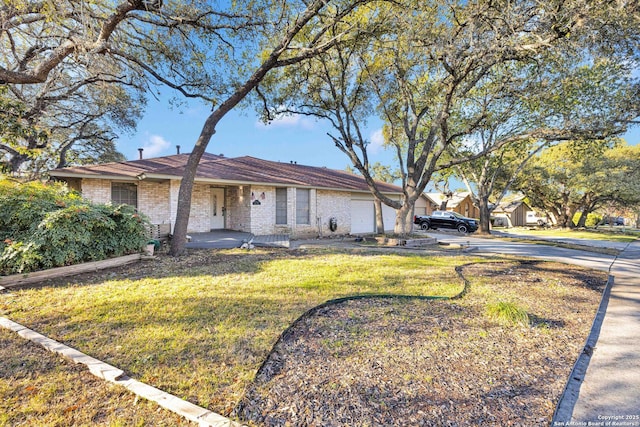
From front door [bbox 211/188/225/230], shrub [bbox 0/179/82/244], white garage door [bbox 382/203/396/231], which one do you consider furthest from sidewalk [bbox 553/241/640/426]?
white garage door [bbox 382/203/396/231]

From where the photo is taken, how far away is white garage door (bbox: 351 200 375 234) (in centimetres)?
1711

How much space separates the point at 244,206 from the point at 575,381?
1243cm

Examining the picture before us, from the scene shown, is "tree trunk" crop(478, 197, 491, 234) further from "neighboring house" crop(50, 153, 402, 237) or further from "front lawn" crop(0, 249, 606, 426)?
"front lawn" crop(0, 249, 606, 426)

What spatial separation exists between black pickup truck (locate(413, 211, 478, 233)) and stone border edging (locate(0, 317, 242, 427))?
21978 millimetres

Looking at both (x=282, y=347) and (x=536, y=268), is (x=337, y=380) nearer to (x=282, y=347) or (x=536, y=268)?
(x=282, y=347)

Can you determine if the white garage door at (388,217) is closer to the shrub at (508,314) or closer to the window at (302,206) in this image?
the window at (302,206)

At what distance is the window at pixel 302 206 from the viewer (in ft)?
46.9

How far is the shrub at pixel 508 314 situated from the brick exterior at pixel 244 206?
1046 cm

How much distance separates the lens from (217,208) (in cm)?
1430

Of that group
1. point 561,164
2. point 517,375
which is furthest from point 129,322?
point 561,164

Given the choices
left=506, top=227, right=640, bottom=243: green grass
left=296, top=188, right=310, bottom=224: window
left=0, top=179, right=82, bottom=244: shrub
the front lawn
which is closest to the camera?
the front lawn

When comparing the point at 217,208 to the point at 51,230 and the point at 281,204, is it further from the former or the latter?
the point at 51,230

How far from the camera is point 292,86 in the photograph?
12047 millimetres

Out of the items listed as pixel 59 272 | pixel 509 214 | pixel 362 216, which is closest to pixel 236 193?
pixel 362 216
